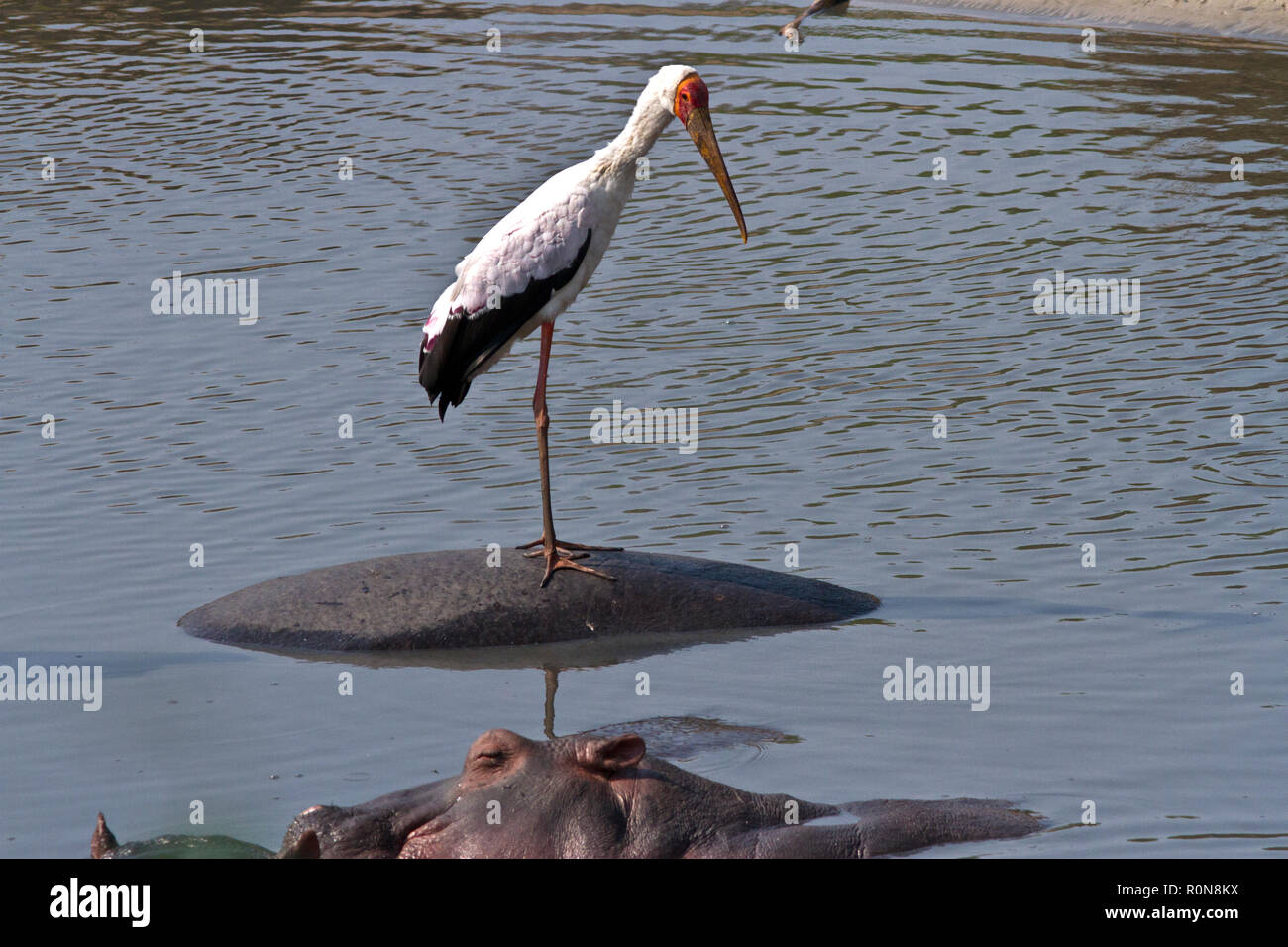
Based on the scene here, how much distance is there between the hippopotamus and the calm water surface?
100 cm

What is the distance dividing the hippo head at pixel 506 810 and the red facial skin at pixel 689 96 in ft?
15.2

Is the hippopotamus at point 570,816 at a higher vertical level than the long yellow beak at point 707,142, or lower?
lower

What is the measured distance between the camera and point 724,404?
13375 mm

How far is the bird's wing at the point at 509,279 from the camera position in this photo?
1012 cm

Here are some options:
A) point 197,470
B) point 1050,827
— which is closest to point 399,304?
point 197,470

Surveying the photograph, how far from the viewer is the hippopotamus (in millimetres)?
6047

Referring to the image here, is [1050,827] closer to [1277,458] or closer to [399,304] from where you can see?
[1277,458]

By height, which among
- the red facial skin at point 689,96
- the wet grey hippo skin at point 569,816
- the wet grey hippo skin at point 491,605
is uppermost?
the red facial skin at point 689,96

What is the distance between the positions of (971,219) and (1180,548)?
7093 mm

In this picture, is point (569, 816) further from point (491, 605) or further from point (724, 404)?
point (724, 404)

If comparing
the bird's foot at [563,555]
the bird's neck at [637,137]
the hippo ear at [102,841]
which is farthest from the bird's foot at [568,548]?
the hippo ear at [102,841]

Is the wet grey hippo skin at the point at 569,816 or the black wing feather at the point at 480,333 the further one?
the black wing feather at the point at 480,333

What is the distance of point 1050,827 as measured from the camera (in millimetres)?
7188

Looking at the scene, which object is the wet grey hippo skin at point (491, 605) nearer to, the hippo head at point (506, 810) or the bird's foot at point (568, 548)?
the bird's foot at point (568, 548)
